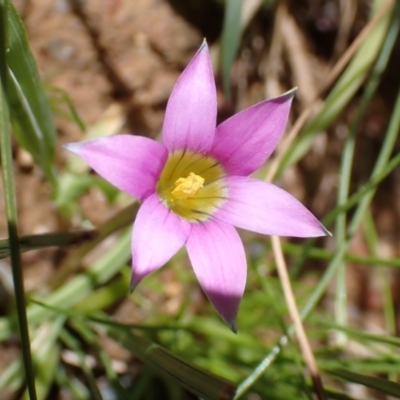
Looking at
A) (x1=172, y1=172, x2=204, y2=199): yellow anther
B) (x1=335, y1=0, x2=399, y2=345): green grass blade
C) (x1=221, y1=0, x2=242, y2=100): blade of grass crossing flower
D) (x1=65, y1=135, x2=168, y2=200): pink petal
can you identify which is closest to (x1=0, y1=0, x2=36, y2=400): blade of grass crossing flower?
(x1=65, y1=135, x2=168, y2=200): pink petal

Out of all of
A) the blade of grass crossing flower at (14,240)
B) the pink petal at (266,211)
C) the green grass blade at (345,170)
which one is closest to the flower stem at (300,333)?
the green grass blade at (345,170)

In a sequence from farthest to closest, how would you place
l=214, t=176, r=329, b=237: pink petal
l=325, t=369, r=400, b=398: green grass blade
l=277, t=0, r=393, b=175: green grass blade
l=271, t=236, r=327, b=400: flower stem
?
1. l=277, t=0, r=393, b=175: green grass blade
2. l=271, t=236, r=327, b=400: flower stem
3. l=325, t=369, r=400, b=398: green grass blade
4. l=214, t=176, r=329, b=237: pink petal

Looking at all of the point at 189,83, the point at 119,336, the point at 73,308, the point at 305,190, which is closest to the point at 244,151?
the point at 189,83

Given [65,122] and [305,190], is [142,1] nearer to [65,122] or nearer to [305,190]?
[65,122]

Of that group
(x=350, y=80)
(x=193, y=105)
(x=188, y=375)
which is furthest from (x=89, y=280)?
(x=350, y=80)

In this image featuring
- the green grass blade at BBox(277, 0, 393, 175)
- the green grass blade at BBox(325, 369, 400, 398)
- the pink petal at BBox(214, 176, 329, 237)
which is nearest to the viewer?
the pink petal at BBox(214, 176, 329, 237)

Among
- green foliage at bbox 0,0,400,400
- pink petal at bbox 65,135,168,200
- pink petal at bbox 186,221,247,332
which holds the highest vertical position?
pink petal at bbox 65,135,168,200

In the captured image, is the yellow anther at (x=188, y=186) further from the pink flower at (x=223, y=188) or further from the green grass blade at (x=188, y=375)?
the green grass blade at (x=188, y=375)

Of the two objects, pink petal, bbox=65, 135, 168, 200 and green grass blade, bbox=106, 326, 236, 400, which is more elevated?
pink petal, bbox=65, 135, 168, 200

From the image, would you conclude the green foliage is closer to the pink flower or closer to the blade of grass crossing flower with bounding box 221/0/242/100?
the blade of grass crossing flower with bounding box 221/0/242/100
